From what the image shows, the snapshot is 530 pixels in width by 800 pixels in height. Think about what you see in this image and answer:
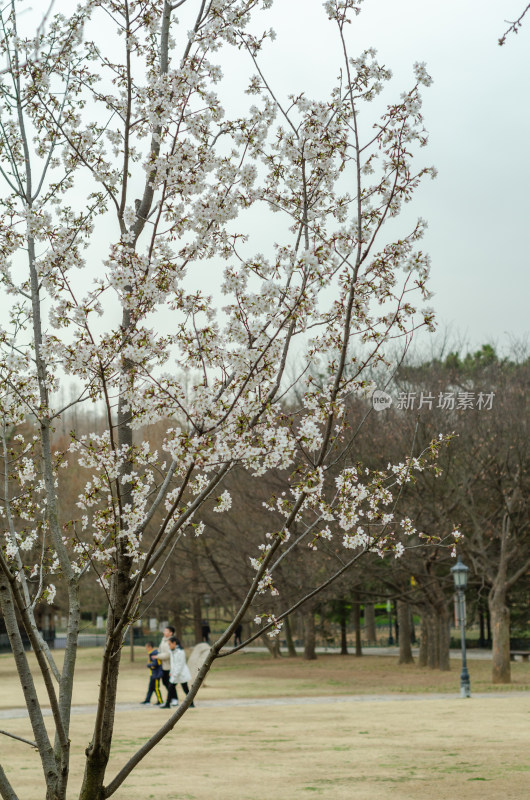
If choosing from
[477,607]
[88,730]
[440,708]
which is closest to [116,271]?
[88,730]

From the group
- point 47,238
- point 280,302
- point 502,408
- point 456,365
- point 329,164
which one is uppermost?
point 456,365

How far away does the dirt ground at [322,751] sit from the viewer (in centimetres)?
989

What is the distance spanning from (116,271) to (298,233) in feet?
3.52

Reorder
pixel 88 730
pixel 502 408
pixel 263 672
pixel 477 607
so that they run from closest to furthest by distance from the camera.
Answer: pixel 88 730, pixel 502 408, pixel 263 672, pixel 477 607

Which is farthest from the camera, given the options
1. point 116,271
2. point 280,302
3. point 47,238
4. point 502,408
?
point 502,408

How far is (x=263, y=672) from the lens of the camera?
32.1 meters

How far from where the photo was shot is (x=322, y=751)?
1295cm

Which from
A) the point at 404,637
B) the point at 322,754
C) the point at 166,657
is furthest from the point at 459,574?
the point at 404,637

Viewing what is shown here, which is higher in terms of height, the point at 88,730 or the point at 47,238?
the point at 47,238

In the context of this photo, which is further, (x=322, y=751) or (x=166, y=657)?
(x=166, y=657)

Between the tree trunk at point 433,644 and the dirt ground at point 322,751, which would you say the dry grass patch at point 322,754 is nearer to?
the dirt ground at point 322,751

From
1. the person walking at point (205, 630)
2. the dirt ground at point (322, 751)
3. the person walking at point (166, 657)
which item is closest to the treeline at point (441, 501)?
the dirt ground at point (322, 751)

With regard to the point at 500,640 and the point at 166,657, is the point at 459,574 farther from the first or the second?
the point at 166,657

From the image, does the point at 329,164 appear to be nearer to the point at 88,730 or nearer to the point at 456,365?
the point at 88,730
